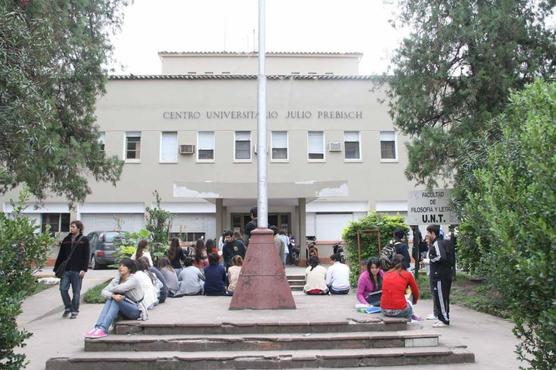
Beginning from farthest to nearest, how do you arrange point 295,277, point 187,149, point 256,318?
point 187,149 < point 295,277 < point 256,318

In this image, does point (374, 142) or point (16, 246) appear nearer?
point (16, 246)

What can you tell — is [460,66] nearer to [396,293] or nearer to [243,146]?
[396,293]

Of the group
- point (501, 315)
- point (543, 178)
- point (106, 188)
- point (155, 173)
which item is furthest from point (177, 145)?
point (543, 178)

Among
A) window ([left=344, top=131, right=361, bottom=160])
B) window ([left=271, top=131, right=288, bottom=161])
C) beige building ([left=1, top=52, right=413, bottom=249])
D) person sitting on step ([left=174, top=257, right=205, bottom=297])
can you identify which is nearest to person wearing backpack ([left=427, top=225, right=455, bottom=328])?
person sitting on step ([left=174, top=257, right=205, bottom=297])

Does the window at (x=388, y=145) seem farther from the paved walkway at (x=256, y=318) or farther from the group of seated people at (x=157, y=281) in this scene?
the paved walkway at (x=256, y=318)

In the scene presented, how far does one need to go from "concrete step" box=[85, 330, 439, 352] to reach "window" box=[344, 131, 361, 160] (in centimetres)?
2169

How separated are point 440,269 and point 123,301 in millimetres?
5222

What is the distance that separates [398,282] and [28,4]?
9.47 m

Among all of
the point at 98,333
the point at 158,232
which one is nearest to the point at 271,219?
the point at 158,232

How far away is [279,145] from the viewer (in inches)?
1156

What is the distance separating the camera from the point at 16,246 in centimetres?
516

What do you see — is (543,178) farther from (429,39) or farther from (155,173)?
(155,173)

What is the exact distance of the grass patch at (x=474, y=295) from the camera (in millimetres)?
12173

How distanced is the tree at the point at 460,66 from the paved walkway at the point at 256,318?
3.35 metres
